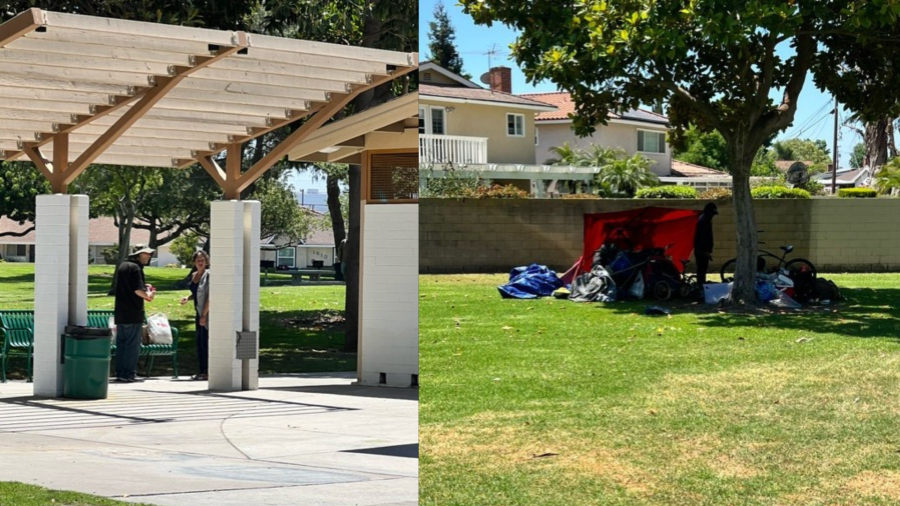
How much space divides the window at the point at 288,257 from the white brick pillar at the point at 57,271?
7.26 metres

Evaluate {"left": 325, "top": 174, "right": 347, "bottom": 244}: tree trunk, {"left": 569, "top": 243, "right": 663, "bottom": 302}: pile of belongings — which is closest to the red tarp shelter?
{"left": 569, "top": 243, "right": 663, "bottom": 302}: pile of belongings

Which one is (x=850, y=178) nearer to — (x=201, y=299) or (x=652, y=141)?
(x=652, y=141)

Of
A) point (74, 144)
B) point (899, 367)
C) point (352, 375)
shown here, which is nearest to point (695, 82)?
point (899, 367)

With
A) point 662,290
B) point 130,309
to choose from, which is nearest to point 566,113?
point 662,290

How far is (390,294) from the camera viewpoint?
5117 mm

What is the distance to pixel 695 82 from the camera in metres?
2.80

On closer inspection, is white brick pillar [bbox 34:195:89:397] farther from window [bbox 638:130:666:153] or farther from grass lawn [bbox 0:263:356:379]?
window [bbox 638:130:666:153]

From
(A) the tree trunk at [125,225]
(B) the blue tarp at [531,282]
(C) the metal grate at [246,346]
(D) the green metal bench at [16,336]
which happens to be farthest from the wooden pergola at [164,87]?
(A) the tree trunk at [125,225]

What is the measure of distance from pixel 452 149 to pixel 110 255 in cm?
1365

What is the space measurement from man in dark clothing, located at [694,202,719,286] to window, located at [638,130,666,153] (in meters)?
0.19

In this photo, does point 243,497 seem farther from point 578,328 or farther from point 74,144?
point 74,144

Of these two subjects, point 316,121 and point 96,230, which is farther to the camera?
point 96,230

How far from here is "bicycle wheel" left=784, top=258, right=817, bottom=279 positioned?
278 centimetres

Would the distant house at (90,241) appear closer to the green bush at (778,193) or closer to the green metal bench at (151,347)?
the green metal bench at (151,347)
